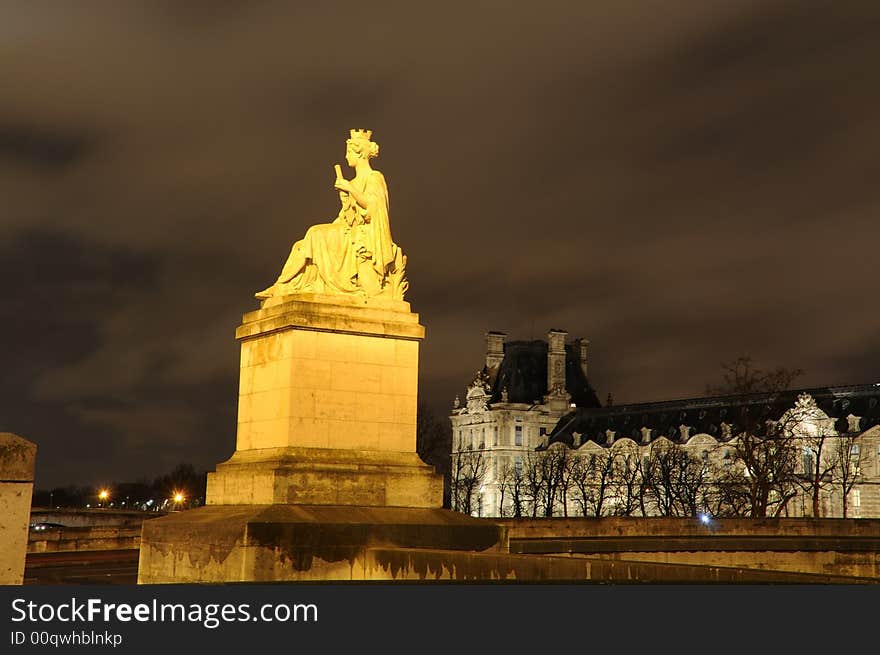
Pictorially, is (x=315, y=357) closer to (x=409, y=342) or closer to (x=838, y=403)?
(x=409, y=342)

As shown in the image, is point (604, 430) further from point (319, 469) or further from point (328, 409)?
point (319, 469)

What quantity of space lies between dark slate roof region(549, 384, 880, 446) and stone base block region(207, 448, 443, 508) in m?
77.4

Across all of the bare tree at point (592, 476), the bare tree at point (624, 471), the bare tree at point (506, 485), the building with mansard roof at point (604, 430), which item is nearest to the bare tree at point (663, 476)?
the building with mansard roof at point (604, 430)

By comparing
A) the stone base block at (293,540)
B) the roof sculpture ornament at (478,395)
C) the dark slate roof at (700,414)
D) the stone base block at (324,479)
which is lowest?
the stone base block at (293,540)

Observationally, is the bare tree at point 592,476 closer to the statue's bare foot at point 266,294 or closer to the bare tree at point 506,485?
the bare tree at point 506,485

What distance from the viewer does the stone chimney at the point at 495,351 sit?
172m

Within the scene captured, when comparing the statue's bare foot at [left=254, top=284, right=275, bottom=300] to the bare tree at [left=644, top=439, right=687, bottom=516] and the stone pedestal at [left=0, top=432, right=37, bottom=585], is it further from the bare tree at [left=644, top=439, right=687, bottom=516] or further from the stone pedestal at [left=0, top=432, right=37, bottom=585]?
the bare tree at [left=644, top=439, right=687, bottom=516]

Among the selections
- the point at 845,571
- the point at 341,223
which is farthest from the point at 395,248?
the point at 845,571

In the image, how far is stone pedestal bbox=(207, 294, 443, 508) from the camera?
60.6 ft

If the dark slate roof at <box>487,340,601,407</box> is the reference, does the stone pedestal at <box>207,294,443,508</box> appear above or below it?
below

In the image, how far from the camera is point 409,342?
1989 centimetres

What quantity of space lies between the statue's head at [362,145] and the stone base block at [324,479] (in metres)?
5.09

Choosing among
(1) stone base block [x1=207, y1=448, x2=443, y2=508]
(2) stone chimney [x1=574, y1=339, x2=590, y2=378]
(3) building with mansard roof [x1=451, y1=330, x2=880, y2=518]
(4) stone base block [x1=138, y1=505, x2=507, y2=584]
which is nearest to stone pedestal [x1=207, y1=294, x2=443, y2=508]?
(1) stone base block [x1=207, y1=448, x2=443, y2=508]

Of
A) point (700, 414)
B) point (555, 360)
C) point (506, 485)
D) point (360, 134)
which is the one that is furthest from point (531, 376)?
point (360, 134)
